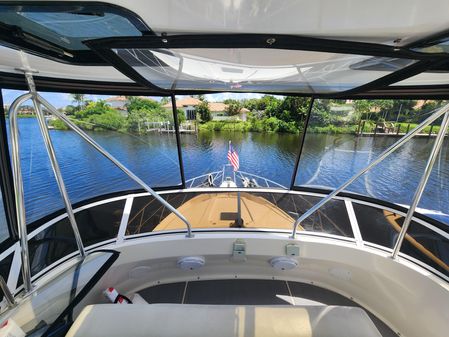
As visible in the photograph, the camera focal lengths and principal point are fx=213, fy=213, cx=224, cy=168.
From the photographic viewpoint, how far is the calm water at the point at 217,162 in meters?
1.72

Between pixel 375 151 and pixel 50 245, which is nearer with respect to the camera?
pixel 50 245

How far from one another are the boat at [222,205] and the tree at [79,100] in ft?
0.22

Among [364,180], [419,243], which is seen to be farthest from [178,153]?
[419,243]

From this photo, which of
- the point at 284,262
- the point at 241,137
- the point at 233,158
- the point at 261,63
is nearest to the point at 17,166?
the point at 261,63

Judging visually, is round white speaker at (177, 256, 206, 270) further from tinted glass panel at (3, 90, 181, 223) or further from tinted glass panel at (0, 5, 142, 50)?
tinted glass panel at (0, 5, 142, 50)

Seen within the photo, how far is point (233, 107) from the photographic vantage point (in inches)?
105

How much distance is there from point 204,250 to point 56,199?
140 centimetres

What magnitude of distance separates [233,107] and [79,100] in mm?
1614

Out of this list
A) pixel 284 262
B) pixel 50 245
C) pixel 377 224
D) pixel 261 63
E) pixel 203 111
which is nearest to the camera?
pixel 261 63

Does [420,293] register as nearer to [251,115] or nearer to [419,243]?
[419,243]

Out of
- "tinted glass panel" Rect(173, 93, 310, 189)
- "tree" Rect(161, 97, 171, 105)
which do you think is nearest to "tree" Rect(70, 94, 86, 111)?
"tree" Rect(161, 97, 171, 105)

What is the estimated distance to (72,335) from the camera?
3.36 ft

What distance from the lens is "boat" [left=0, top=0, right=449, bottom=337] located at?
2.06 feet

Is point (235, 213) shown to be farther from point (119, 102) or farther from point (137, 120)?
point (119, 102)
